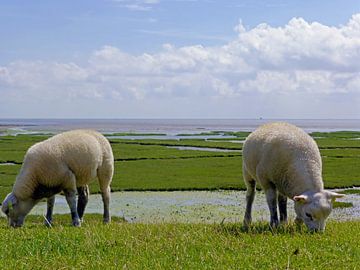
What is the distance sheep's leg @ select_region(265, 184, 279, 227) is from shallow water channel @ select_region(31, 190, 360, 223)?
6181 millimetres

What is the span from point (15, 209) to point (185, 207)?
10737mm

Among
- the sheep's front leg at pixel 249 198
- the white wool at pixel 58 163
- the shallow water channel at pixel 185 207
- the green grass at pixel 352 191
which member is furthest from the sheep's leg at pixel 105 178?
the green grass at pixel 352 191

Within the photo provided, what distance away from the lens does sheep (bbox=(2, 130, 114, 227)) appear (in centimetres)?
1333

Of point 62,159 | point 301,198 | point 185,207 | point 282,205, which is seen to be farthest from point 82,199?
point 185,207

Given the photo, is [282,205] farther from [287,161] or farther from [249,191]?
[287,161]

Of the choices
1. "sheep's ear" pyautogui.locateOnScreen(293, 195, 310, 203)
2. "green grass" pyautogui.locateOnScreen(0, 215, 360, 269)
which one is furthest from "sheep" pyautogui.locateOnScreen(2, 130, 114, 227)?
"sheep's ear" pyautogui.locateOnScreen(293, 195, 310, 203)

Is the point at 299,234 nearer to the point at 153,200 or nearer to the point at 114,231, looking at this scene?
the point at 114,231

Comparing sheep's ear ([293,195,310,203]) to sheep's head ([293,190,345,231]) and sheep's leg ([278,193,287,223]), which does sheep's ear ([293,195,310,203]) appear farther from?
sheep's leg ([278,193,287,223])

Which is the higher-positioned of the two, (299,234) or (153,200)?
(299,234)

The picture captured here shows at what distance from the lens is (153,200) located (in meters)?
25.6

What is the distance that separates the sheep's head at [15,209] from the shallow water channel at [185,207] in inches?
201

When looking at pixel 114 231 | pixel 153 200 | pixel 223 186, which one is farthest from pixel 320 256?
pixel 223 186

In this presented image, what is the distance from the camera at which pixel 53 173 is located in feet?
43.7

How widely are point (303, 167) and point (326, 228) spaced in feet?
4.50
